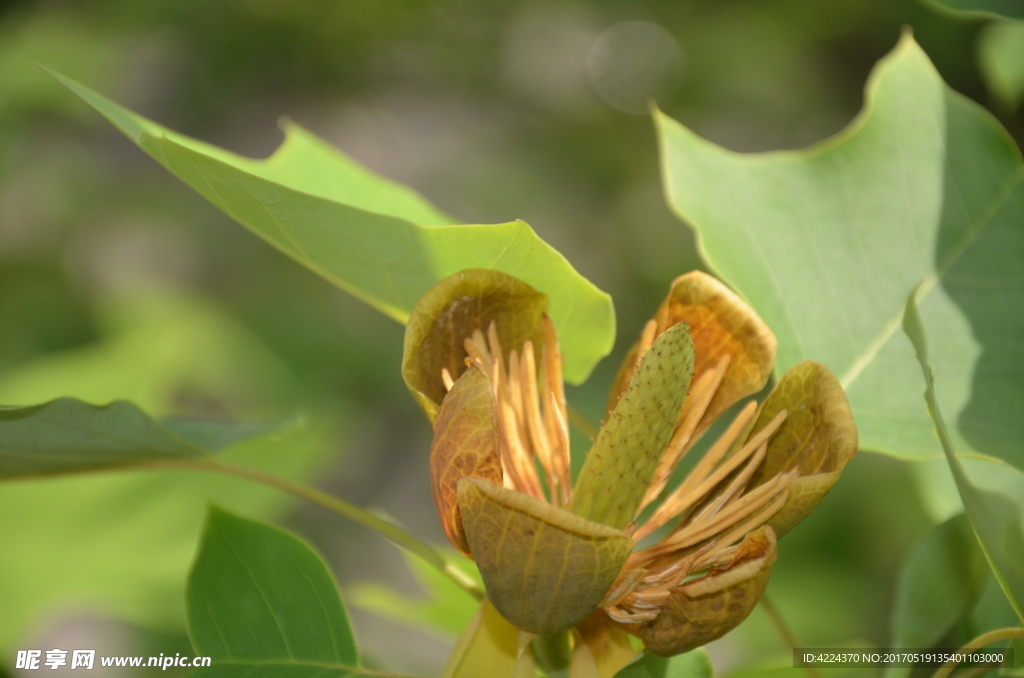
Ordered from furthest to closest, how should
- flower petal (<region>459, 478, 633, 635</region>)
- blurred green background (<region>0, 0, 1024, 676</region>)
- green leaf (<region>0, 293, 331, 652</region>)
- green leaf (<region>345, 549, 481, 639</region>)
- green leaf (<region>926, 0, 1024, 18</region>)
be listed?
blurred green background (<region>0, 0, 1024, 676</region>), green leaf (<region>0, 293, 331, 652</region>), green leaf (<region>345, 549, 481, 639</region>), green leaf (<region>926, 0, 1024, 18</region>), flower petal (<region>459, 478, 633, 635</region>)

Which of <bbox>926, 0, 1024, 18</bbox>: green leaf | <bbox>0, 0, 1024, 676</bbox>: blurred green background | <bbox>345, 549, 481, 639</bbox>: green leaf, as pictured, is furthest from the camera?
<bbox>0, 0, 1024, 676</bbox>: blurred green background

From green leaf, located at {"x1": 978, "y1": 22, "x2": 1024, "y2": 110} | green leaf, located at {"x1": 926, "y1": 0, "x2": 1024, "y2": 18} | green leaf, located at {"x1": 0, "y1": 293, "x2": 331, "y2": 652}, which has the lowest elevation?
green leaf, located at {"x1": 0, "y1": 293, "x2": 331, "y2": 652}

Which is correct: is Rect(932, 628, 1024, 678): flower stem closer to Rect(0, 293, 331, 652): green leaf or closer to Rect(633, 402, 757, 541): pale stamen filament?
Rect(633, 402, 757, 541): pale stamen filament

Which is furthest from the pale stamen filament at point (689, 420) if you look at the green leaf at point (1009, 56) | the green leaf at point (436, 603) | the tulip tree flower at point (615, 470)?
the green leaf at point (1009, 56)

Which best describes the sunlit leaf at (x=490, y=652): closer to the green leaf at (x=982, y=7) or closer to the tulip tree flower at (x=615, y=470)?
the tulip tree flower at (x=615, y=470)

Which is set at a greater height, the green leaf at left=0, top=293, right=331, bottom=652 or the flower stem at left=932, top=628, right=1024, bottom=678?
the flower stem at left=932, top=628, right=1024, bottom=678

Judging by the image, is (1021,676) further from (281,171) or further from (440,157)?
(440,157)

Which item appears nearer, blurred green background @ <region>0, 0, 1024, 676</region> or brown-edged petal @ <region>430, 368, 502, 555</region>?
brown-edged petal @ <region>430, 368, 502, 555</region>

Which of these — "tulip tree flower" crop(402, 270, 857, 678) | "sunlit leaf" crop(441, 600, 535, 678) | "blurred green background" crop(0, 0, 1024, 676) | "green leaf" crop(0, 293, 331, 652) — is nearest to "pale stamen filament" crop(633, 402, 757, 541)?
"tulip tree flower" crop(402, 270, 857, 678)
